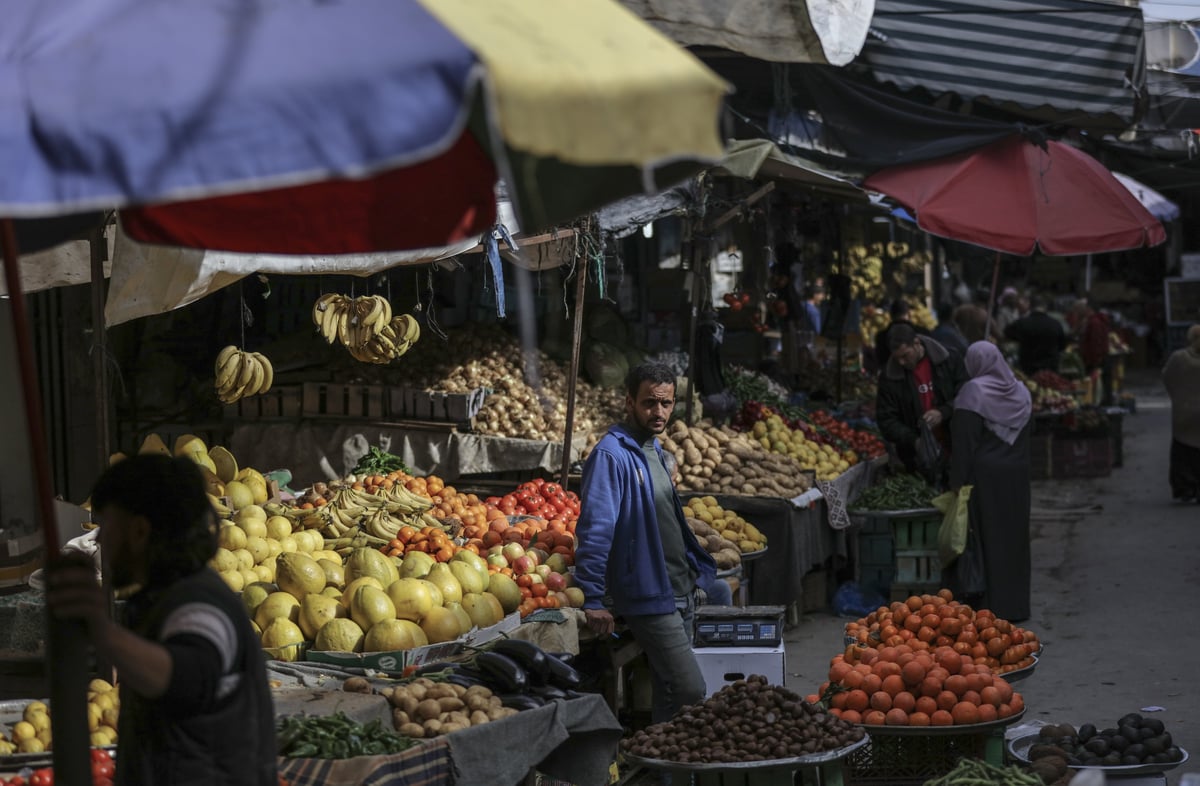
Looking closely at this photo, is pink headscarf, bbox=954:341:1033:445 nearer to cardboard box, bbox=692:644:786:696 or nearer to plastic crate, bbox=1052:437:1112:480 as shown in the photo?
cardboard box, bbox=692:644:786:696

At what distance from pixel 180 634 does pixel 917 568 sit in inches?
316

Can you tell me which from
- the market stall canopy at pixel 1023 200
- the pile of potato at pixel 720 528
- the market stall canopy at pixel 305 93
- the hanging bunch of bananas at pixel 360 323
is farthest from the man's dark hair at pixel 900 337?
the market stall canopy at pixel 305 93

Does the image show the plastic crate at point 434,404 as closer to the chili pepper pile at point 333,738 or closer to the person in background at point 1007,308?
the chili pepper pile at point 333,738

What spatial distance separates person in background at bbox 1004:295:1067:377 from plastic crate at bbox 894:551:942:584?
833 centimetres

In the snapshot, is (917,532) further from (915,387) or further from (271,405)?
(271,405)

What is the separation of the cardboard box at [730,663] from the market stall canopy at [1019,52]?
667 cm

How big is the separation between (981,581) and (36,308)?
6662 millimetres

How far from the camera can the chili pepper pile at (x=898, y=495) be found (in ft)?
34.4

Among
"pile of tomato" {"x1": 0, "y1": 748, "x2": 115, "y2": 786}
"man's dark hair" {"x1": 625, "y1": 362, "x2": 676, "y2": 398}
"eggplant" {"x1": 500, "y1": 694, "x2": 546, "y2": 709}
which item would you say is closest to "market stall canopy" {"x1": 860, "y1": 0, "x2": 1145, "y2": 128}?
"man's dark hair" {"x1": 625, "y1": 362, "x2": 676, "y2": 398}

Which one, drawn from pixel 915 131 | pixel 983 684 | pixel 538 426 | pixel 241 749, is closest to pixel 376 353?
pixel 538 426

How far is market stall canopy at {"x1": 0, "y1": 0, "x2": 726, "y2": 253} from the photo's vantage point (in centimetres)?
221

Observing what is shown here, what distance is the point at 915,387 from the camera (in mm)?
10391

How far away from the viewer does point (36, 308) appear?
400 inches

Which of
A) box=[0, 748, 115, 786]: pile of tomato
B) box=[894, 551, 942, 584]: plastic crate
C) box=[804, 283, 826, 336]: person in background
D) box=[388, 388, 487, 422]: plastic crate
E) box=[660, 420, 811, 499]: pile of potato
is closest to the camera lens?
box=[0, 748, 115, 786]: pile of tomato
